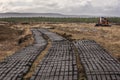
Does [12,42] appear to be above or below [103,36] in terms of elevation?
below

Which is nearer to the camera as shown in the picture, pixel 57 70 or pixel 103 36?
pixel 57 70

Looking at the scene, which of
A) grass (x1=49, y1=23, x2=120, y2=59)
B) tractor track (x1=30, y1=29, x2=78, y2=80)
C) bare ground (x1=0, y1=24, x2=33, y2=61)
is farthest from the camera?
bare ground (x1=0, y1=24, x2=33, y2=61)

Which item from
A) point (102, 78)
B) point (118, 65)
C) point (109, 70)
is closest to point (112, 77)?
point (102, 78)

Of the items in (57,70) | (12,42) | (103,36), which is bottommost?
(12,42)

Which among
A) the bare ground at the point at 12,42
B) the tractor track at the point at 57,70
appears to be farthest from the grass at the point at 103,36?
the bare ground at the point at 12,42

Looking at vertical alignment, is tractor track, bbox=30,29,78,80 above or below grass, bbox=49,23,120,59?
above

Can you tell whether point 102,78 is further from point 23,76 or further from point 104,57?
point 104,57

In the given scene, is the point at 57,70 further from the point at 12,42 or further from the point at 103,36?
the point at 103,36

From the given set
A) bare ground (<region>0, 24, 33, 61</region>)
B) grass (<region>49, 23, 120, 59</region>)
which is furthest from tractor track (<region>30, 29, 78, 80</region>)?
bare ground (<region>0, 24, 33, 61</region>)

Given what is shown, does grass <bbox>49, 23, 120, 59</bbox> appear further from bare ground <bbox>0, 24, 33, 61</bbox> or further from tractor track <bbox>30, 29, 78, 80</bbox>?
bare ground <bbox>0, 24, 33, 61</bbox>

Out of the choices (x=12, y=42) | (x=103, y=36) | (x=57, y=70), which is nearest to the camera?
(x=57, y=70)

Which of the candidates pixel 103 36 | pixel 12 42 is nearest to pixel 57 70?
pixel 12 42

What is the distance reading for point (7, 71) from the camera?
29.6ft

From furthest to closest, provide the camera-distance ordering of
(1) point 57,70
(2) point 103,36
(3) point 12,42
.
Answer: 1. (2) point 103,36
2. (3) point 12,42
3. (1) point 57,70
